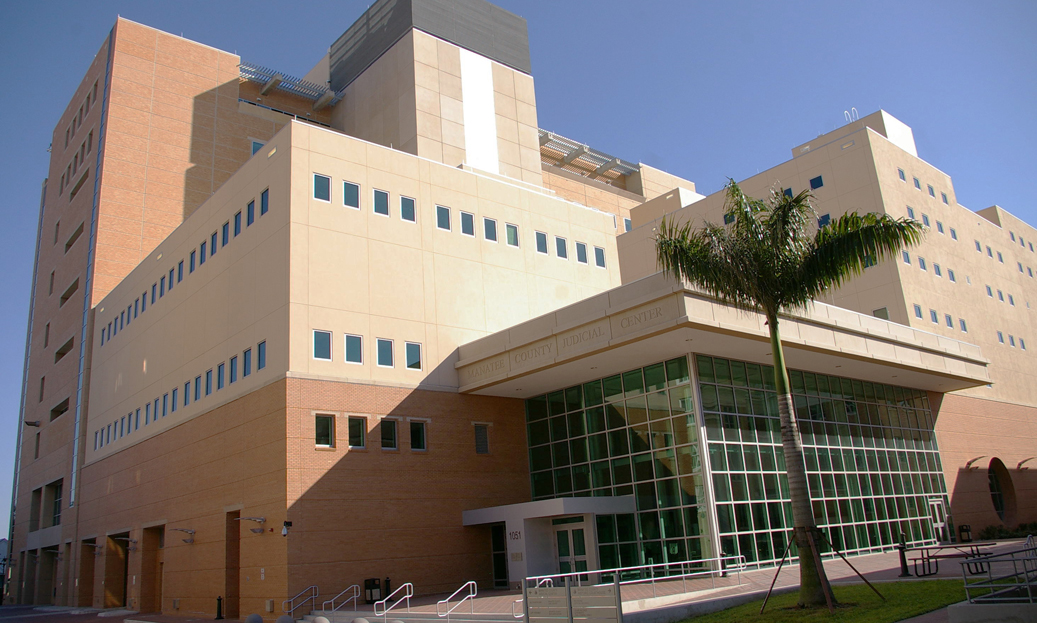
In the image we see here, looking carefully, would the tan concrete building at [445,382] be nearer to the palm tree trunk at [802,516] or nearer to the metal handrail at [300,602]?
the metal handrail at [300,602]

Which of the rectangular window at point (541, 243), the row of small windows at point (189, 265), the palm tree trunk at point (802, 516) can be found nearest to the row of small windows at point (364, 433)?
the row of small windows at point (189, 265)

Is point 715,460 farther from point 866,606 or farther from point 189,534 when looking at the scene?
point 189,534

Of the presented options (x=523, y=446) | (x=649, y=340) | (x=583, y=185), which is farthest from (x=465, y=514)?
(x=583, y=185)

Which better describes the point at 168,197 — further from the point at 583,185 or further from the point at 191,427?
the point at 583,185

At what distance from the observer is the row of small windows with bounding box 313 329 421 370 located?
29406 mm

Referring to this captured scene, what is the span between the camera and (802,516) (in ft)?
58.3

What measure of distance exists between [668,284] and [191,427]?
22.6 metres

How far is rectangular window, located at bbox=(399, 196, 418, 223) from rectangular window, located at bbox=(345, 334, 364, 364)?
19.5ft

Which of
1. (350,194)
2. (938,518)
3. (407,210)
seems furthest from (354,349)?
(938,518)

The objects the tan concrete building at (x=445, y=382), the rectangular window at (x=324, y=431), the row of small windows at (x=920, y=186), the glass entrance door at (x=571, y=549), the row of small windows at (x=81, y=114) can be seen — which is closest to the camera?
the tan concrete building at (x=445, y=382)

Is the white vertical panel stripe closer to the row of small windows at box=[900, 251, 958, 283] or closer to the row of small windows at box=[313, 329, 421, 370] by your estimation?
the row of small windows at box=[313, 329, 421, 370]

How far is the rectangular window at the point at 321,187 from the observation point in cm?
3097

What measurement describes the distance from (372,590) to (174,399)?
53.4ft

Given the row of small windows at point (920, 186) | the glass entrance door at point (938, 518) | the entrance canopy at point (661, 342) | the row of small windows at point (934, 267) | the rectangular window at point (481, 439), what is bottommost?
the glass entrance door at point (938, 518)
